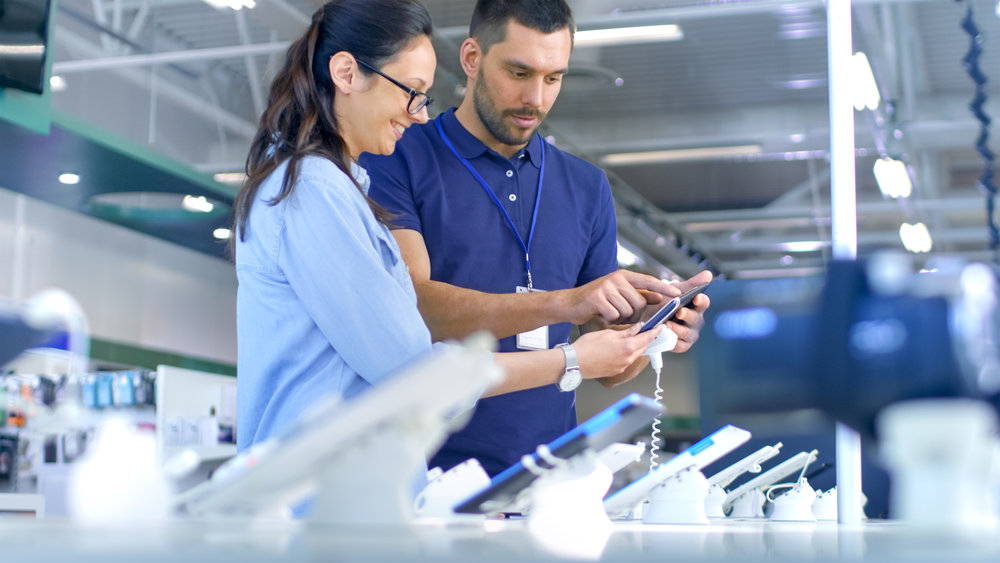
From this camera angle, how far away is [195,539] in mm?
497

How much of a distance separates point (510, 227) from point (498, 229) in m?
0.02

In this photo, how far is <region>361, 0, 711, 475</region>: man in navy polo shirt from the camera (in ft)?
5.74

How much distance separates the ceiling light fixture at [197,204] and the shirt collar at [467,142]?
5.64 meters

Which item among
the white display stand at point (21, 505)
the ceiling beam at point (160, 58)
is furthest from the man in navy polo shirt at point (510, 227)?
the ceiling beam at point (160, 58)

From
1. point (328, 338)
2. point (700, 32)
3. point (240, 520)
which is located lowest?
point (240, 520)

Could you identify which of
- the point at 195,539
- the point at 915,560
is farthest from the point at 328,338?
the point at 915,560

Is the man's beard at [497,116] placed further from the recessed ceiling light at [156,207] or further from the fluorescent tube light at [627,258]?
the fluorescent tube light at [627,258]

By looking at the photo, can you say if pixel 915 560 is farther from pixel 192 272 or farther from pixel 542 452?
pixel 192 272

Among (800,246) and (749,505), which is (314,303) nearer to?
(749,505)

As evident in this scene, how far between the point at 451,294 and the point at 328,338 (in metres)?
0.67

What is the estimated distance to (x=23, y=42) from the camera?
4.01m

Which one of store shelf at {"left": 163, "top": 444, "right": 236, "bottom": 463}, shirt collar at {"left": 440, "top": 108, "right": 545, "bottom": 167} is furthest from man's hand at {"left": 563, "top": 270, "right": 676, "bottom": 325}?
store shelf at {"left": 163, "top": 444, "right": 236, "bottom": 463}

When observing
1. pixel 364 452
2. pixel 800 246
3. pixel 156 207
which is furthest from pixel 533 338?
pixel 800 246

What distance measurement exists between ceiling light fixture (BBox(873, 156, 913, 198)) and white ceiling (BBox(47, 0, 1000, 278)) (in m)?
0.32
